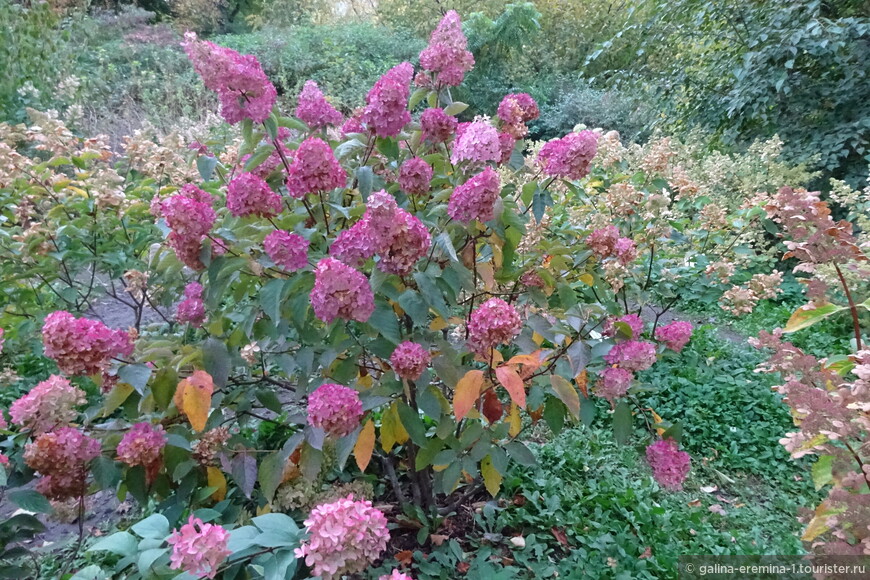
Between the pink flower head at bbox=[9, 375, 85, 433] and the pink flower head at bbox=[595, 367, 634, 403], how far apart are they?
1331mm

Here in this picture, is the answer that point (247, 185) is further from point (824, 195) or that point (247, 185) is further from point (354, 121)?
point (824, 195)

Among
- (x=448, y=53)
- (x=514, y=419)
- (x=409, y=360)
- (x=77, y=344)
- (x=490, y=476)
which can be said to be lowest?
(x=490, y=476)

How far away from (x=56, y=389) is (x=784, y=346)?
180 cm

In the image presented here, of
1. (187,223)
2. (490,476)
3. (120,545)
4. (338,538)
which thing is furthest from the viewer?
(490,476)

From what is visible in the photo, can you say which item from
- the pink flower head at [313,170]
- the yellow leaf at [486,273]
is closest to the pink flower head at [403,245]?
the pink flower head at [313,170]

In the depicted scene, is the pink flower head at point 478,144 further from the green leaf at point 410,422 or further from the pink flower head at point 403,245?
the green leaf at point 410,422

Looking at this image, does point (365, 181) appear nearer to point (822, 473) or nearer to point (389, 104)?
point (389, 104)

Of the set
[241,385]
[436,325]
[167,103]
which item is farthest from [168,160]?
[167,103]

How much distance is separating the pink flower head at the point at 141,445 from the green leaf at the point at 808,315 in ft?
5.34

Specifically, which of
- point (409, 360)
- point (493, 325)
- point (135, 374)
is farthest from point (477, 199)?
point (135, 374)

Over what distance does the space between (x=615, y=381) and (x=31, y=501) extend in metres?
1.43

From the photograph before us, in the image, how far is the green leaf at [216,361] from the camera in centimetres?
131

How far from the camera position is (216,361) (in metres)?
1.32

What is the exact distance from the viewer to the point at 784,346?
1400 millimetres
